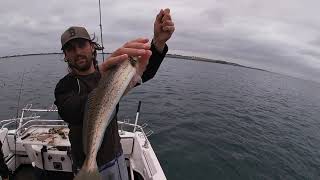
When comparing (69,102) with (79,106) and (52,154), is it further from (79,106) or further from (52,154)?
(52,154)

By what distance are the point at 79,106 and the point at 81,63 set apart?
2.39ft

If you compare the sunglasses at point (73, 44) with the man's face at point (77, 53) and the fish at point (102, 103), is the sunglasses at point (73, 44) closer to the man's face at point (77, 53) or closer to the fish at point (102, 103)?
the man's face at point (77, 53)

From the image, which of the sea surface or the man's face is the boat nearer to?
→ the sea surface

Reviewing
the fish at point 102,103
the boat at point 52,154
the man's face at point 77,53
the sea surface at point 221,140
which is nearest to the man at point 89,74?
the man's face at point 77,53

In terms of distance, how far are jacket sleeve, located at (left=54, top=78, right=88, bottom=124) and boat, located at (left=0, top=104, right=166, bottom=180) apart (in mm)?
4068

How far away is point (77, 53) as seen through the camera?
12.0ft

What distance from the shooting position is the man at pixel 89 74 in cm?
297

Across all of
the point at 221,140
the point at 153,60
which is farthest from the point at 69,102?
the point at 221,140

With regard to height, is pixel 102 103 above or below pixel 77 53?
below

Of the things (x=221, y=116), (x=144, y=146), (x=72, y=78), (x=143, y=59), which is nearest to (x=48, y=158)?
(x=144, y=146)

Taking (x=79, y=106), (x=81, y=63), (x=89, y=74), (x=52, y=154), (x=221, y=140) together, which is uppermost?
(x=81, y=63)

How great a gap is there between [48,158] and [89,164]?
215 inches

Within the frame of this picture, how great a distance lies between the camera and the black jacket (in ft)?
10.7

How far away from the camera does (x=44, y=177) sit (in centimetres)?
791
